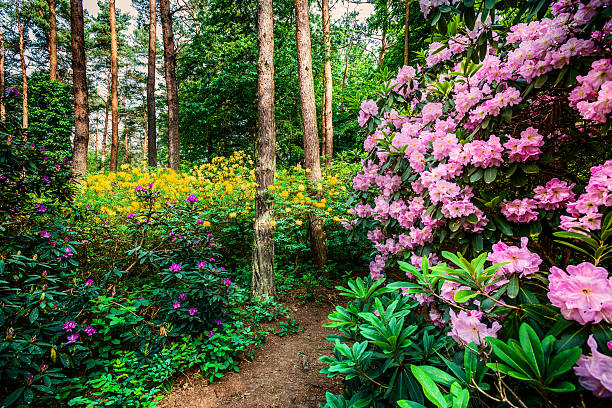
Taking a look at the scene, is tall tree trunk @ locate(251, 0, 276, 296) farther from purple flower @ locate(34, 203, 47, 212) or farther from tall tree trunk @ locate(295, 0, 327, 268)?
purple flower @ locate(34, 203, 47, 212)

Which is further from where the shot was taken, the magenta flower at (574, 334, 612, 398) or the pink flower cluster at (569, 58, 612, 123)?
the pink flower cluster at (569, 58, 612, 123)

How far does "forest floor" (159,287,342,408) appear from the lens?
6.78ft

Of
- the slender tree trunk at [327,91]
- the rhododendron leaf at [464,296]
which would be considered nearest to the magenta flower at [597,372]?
the rhododendron leaf at [464,296]

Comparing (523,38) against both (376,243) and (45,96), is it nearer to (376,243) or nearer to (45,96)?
(376,243)

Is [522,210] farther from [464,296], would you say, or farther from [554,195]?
[464,296]

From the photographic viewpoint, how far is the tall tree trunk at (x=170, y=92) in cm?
806

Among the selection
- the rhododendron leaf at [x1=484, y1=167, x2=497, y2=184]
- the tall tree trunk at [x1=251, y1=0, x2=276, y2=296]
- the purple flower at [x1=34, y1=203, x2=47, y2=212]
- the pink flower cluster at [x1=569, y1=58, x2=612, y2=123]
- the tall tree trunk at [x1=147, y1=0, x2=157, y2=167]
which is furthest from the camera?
the tall tree trunk at [x1=147, y1=0, x2=157, y2=167]

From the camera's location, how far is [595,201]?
36.8 inches

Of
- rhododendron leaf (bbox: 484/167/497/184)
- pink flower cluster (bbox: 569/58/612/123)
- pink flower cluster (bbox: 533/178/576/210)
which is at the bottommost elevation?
pink flower cluster (bbox: 533/178/576/210)

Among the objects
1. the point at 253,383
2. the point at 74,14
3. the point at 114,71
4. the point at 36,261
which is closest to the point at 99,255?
the point at 36,261

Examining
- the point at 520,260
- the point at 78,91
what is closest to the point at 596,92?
the point at 520,260

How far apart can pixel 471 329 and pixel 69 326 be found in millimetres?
2664

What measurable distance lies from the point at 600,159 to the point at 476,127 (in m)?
0.62

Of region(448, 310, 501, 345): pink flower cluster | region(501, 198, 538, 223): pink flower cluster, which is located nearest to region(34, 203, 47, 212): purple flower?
region(448, 310, 501, 345): pink flower cluster
